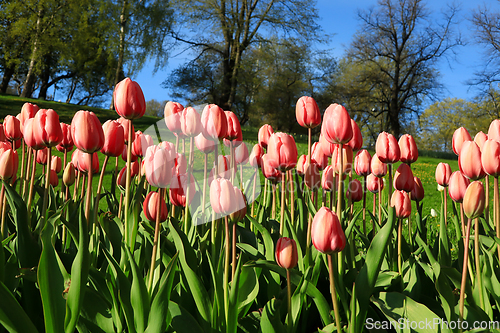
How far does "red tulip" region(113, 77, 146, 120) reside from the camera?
4.17ft

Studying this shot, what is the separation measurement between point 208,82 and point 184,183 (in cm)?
2096

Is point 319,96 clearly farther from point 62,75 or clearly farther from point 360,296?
point 360,296

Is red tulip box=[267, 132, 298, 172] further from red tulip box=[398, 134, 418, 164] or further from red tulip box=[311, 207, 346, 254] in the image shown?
red tulip box=[398, 134, 418, 164]

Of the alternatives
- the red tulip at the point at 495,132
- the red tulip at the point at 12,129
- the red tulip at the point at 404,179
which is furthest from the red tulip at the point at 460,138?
the red tulip at the point at 12,129

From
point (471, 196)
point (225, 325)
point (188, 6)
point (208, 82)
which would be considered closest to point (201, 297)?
point (225, 325)

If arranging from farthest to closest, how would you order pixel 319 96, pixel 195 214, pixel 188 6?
1. pixel 319 96
2. pixel 188 6
3. pixel 195 214

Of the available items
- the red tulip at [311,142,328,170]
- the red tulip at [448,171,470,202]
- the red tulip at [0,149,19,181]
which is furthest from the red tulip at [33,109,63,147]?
the red tulip at [448,171,470,202]

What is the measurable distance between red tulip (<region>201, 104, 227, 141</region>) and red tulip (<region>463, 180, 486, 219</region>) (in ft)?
2.91

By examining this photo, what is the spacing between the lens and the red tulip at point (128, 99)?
1.27 meters

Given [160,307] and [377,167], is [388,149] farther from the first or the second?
[160,307]

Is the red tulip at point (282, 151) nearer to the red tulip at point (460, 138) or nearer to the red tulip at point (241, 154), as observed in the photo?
the red tulip at point (241, 154)

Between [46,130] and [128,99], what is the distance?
16.4 inches

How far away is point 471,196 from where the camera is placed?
109cm

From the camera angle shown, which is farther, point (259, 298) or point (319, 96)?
point (319, 96)
